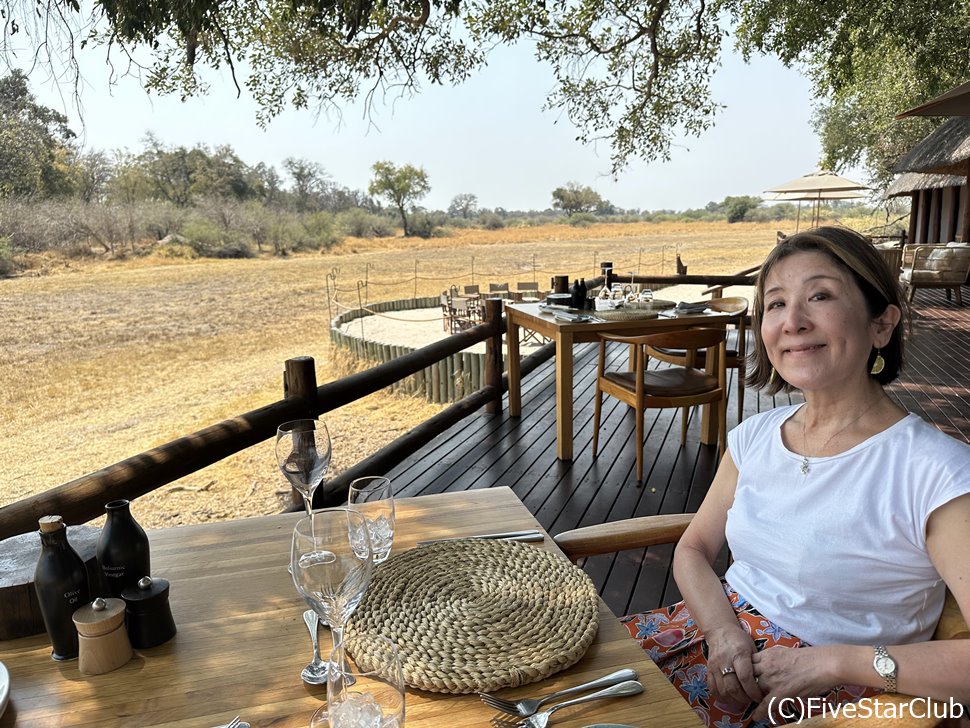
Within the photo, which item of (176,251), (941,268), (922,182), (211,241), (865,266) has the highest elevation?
(922,182)

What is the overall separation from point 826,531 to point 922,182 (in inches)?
783

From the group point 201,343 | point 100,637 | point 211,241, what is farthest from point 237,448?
point 211,241

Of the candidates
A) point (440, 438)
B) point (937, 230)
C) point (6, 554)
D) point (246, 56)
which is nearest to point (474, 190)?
point (937, 230)

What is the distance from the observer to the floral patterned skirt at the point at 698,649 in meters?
1.27

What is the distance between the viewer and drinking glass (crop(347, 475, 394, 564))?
1.25m

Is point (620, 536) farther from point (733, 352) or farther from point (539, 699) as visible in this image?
point (733, 352)

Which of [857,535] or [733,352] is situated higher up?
[857,535]

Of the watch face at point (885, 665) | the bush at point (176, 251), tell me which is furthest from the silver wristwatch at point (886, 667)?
the bush at point (176, 251)

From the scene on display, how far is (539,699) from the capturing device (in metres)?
0.92

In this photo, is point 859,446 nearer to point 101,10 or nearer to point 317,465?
point 317,465

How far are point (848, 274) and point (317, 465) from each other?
3.67 ft

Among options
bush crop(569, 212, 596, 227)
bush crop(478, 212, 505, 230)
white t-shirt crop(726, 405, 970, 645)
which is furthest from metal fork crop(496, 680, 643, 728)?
bush crop(569, 212, 596, 227)

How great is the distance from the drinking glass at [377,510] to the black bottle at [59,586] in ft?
1.44

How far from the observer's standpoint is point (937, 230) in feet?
58.4
